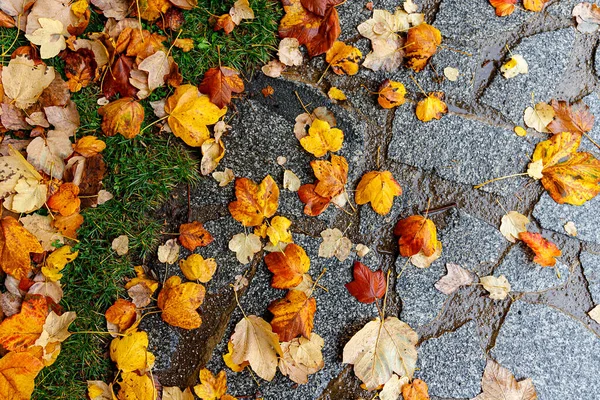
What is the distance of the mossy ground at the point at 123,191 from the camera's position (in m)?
2.11

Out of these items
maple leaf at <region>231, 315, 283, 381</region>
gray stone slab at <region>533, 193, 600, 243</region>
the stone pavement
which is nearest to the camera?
maple leaf at <region>231, 315, 283, 381</region>

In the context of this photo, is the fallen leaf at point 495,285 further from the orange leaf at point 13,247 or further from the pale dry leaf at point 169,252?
the orange leaf at point 13,247

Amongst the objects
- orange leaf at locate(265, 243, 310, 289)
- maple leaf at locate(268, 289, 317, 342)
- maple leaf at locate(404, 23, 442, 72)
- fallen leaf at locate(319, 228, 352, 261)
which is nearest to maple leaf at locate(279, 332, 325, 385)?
maple leaf at locate(268, 289, 317, 342)

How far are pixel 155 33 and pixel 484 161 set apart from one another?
1637mm

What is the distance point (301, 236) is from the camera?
7.25ft

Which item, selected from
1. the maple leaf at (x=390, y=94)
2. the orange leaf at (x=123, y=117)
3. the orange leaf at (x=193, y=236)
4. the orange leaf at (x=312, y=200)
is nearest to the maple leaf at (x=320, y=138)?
the orange leaf at (x=312, y=200)

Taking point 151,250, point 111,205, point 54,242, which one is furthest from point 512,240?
point 54,242

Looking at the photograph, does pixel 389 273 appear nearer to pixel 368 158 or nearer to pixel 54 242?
pixel 368 158

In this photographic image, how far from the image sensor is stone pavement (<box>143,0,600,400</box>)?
2182mm

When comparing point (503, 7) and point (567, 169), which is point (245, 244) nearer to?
point (567, 169)

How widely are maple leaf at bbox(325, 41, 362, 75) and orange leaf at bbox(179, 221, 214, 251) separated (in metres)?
0.97

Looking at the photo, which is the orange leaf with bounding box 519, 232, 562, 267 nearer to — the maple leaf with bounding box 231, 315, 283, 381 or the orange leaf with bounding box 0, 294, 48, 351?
the maple leaf with bounding box 231, 315, 283, 381

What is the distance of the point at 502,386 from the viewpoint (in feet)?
7.29

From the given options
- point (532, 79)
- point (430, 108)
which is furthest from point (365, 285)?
point (532, 79)
